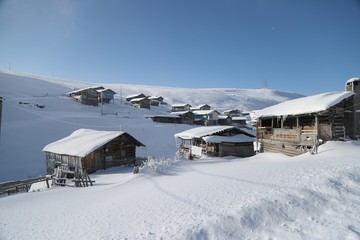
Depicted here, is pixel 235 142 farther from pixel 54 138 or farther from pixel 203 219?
pixel 54 138

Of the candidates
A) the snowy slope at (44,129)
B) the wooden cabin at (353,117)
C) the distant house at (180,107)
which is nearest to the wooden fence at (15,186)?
the snowy slope at (44,129)

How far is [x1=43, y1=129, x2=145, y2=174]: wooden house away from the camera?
75.2 feet

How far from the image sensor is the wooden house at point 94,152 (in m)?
22.9

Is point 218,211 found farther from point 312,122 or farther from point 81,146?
point 81,146

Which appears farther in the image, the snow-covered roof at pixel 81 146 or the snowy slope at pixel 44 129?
the snowy slope at pixel 44 129

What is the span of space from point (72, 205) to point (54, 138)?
32.9 m

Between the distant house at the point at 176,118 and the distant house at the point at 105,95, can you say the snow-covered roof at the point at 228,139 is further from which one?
the distant house at the point at 105,95

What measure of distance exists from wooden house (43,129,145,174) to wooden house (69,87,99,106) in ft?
135

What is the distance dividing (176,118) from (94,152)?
140 feet

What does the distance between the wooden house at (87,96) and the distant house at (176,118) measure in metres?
19.8

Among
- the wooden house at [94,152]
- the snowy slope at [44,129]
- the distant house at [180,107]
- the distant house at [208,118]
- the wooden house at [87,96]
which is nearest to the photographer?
the wooden house at [94,152]

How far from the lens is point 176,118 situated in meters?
65.6

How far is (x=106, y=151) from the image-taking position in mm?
24953

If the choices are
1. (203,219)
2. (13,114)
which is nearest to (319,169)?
(203,219)
